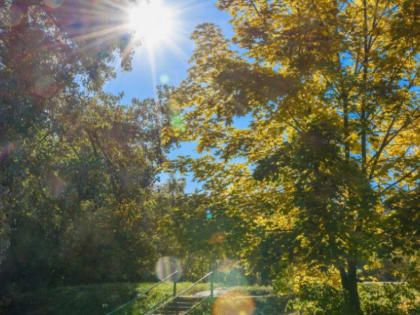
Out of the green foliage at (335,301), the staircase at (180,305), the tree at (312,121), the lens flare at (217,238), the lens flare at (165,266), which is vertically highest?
the tree at (312,121)

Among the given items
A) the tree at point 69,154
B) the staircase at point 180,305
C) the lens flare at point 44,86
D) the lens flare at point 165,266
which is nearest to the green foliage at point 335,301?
the tree at point 69,154

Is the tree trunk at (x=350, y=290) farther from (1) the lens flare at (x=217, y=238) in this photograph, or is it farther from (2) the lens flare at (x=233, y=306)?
(2) the lens flare at (x=233, y=306)

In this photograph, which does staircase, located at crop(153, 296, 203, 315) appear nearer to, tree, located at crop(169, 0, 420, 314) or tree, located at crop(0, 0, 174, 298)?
tree, located at crop(0, 0, 174, 298)

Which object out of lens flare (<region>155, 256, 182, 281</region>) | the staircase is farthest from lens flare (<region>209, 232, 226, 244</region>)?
lens flare (<region>155, 256, 182, 281</region>)

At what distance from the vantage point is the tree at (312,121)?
6887mm

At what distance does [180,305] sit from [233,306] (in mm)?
2849

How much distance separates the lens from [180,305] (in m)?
16.7

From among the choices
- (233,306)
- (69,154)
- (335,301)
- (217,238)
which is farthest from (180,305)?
(69,154)

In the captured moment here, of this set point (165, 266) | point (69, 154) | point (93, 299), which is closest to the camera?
point (93, 299)

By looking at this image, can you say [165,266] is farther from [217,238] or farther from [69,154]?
[217,238]

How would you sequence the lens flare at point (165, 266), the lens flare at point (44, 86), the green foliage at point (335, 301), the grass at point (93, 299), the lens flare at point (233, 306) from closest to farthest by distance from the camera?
the green foliage at point (335, 301)
the lens flare at point (233, 306)
the lens flare at point (44, 86)
the grass at point (93, 299)
the lens flare at point (165, 266)

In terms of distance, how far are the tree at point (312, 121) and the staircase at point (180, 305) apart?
862 centimetres

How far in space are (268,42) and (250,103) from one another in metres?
1.35

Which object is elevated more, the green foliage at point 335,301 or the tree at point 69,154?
the tree at point 69,154
